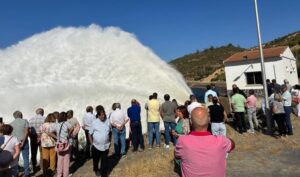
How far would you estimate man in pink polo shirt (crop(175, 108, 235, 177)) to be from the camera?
12.1 feet

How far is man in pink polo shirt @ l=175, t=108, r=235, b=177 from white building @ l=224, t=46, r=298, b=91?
92.5ft

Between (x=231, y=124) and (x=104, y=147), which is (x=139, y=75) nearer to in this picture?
(x=231, y=124)

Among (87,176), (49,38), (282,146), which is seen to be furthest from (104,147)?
(49,38)

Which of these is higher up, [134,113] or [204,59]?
[204,59]

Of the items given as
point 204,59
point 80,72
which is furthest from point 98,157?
point 204,59

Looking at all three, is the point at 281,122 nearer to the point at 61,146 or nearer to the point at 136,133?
the point at 136,133

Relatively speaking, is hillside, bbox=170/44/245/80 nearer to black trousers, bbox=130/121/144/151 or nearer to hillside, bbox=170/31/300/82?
hillside, bbox=170/31/300/82

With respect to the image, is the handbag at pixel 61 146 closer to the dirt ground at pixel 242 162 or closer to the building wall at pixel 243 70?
the dirt ground at pixel 242 162

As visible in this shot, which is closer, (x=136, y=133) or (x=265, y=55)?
(x=136, y=133)

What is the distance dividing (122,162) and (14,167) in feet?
12.4

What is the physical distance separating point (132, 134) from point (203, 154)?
25.1ft

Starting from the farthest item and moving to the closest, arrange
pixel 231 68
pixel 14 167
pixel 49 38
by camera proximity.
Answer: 1. pixel 231 68
2. pixel 49 38
3. pixel 14 167

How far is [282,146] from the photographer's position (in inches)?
461

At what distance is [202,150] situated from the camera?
3.69m
